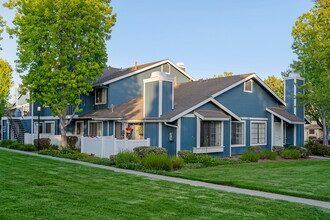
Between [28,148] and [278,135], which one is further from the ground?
[278,135]

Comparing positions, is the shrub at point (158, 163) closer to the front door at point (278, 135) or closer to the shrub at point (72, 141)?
the shrub at point (72, 141)

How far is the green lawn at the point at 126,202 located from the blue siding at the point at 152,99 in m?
9.52

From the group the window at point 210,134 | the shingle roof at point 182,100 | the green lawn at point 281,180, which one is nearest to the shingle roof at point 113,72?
the shingle roof at point 182,100

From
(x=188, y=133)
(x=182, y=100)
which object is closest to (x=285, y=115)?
(x=182, y=100)

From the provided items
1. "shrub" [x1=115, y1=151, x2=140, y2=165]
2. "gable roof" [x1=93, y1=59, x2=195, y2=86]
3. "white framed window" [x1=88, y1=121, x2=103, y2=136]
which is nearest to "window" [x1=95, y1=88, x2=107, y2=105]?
"gable roof" [x1=93, y1=59, x2=195, y2=86]

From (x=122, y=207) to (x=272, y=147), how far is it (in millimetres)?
19564

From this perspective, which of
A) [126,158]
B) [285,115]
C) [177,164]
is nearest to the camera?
[177,164]

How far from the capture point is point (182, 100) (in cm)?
2312

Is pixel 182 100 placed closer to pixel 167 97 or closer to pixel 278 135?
pixel 167 97

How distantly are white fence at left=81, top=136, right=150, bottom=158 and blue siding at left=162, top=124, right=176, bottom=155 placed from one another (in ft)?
3.35

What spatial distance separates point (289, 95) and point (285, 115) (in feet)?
8.99

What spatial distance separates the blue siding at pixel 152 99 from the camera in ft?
69.2

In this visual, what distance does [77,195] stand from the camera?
907cm

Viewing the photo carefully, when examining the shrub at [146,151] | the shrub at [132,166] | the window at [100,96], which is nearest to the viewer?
the shrub at [132,166]
